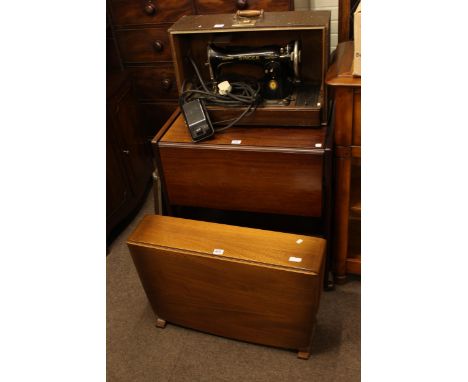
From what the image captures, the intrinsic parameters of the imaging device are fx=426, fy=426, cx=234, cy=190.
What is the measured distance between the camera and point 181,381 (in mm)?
1551

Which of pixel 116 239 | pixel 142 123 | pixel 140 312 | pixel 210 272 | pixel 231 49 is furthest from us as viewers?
pixel 142 123

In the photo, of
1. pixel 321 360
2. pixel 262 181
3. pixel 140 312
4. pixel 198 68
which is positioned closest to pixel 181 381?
pixel 140 312

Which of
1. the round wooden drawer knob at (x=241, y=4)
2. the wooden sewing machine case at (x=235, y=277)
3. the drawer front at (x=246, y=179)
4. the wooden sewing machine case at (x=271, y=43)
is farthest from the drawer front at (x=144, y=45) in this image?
the wooden sewing machine case at (x=235, y=277)

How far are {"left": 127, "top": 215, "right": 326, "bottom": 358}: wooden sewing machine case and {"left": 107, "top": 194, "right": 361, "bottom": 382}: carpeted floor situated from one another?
0.06 m

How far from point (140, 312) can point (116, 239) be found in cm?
51

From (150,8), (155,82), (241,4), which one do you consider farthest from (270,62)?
(155,82)

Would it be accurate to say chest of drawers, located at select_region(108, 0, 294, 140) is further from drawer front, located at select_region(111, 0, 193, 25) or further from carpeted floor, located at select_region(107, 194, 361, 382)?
carpeted floor, located at select_region(107, 194, 361, 382)

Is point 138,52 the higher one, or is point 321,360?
point 138,52

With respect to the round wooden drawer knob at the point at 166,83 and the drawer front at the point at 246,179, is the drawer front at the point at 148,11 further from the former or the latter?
the drawer front at the point at 246,179

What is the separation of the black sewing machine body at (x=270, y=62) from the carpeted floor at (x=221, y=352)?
0.88 m

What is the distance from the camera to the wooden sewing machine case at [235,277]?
53.2 inches

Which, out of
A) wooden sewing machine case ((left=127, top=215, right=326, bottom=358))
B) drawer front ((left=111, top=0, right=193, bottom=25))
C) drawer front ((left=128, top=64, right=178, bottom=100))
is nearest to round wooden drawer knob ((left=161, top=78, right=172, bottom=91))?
drawer front ((left=128, top=64, right=178, bottom=100))

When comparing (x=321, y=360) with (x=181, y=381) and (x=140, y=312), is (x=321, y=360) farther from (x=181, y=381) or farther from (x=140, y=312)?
(x=140, y=312)

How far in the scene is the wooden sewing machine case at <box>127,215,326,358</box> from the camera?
4.44 ft
